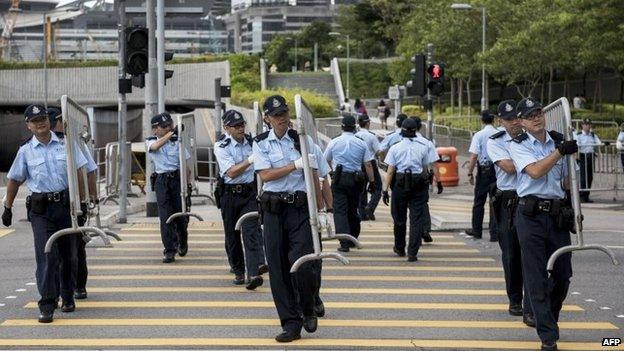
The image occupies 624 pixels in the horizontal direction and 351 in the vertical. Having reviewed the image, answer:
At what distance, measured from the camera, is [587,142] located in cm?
2814

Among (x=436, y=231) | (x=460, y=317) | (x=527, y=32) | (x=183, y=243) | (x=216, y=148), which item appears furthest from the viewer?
(x=527, y=32)

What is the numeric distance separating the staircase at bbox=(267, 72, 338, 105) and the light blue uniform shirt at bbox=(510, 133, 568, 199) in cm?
7693

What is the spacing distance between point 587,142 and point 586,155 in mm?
390

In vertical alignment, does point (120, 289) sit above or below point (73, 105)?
below

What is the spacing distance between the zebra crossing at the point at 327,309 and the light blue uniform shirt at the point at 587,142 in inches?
450

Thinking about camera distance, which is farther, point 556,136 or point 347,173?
point 347,173

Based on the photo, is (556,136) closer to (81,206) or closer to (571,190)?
(571,190)

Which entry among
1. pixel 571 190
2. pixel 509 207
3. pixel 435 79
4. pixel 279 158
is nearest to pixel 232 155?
pixel 279 158

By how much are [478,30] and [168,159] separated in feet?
151

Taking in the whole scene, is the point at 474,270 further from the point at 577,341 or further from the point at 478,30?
the point at 478,30

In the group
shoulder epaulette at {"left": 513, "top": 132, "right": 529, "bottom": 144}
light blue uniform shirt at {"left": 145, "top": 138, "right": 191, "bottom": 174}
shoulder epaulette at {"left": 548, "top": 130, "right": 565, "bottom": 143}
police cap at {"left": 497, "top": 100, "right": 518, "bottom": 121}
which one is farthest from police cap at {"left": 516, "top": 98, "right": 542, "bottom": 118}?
light blue uniform shirt at {"left": 145, "top": 138, "right": 191, "bottom": 174}

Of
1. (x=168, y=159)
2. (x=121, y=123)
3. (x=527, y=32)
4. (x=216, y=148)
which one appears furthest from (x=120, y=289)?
(x=527, y=32)

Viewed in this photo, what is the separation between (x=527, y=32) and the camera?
5125cm

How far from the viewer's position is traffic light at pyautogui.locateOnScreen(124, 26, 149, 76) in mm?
22203
